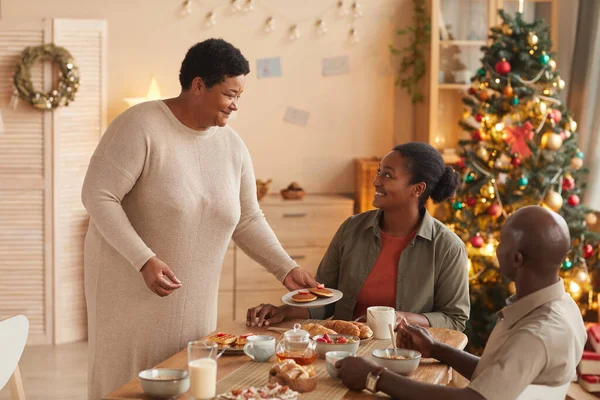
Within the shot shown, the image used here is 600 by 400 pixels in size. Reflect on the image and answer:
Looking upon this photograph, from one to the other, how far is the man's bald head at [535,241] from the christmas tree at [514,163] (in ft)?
8.58

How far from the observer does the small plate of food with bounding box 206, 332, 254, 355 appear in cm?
216

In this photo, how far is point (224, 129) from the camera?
8.39 ft

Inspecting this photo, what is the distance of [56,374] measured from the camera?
175 inches

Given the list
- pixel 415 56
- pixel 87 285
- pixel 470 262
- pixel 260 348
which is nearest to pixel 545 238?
pixel 260 348

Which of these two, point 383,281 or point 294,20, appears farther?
point 294,20

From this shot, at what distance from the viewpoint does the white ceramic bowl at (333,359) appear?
1.96m

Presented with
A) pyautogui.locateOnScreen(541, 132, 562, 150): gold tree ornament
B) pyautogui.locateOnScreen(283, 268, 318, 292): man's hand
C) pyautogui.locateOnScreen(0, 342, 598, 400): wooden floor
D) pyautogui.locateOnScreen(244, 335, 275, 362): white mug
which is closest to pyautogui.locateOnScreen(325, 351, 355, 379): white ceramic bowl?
pyautogui.locateOnScreen(244, 335, 275, 362): white mug

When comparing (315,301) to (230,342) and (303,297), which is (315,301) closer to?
(303,297)

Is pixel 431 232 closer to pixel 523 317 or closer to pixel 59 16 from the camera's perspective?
pixel 523 317

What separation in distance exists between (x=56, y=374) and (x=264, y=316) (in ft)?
7.85

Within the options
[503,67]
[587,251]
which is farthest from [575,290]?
[503,67]

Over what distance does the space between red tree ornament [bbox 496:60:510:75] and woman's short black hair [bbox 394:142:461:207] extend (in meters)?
1.72

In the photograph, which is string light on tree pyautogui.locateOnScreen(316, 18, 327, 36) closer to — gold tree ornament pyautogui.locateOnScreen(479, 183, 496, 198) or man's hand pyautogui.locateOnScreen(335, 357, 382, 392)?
gold tree ornament pyautogui.locateOnScreen(479, 183, 496, 198)

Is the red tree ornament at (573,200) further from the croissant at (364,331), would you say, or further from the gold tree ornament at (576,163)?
the croissant at (364,331)
